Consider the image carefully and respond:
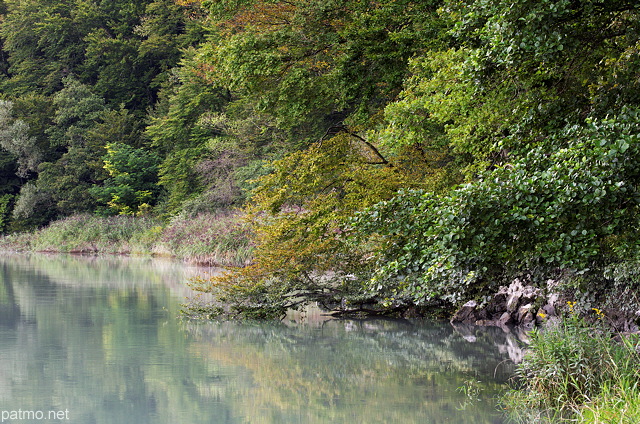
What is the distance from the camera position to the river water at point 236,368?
633 cm

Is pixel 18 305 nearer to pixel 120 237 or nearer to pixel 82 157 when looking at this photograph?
pixel 120 237

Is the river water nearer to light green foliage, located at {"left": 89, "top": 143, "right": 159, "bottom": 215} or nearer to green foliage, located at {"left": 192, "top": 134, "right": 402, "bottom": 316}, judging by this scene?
green foliage, located at {"left": 192, "top": 134, "right": 402, "bottom": 316}

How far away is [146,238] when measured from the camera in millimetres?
28844

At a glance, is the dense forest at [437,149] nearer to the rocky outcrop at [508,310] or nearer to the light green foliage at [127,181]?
the rocky outcrop at [508,310]

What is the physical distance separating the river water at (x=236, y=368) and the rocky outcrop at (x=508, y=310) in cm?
48

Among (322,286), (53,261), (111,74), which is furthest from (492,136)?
(111,74)

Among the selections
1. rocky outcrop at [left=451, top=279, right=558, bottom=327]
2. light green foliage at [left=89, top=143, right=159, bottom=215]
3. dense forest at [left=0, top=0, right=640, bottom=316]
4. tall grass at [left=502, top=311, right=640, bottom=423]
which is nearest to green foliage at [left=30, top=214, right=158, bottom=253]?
light green foliage at [left=89, top=143, right=159, bottom=215]

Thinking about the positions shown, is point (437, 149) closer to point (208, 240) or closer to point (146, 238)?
point (208, 240)

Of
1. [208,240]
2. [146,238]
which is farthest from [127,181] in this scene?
[208,240]

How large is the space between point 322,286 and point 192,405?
5.26 meters

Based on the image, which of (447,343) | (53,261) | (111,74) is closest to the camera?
(447,343)

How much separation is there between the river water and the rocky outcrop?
1.59 ft

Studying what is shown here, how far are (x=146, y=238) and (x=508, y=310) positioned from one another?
66.7ft

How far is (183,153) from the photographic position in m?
31.6
